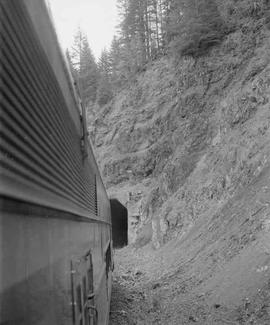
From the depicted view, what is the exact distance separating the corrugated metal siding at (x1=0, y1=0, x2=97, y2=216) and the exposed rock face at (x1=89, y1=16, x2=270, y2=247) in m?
11.2

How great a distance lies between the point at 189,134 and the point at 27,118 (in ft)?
72.6

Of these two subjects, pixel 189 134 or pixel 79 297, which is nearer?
pixel 79 297

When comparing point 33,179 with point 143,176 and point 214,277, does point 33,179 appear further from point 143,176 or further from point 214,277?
point 143,176

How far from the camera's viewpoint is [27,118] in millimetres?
2062

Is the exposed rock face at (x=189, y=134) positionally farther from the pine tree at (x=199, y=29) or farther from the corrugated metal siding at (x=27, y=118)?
the corrugated metal siding at (x=27, y=118)

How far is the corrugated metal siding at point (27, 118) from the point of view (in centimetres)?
170

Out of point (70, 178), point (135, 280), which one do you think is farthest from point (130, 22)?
point (70, 178)

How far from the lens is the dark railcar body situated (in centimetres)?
161

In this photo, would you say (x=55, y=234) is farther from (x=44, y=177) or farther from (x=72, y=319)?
(x=72, y=319)

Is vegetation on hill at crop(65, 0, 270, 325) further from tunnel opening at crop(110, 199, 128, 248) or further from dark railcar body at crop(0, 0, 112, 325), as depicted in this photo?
dark railcar body at crop(0, 0, 112, 325)

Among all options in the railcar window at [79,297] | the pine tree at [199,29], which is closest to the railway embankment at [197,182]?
the pine tree at [199,29]

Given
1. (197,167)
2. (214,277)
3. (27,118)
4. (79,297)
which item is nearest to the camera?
(27,118)

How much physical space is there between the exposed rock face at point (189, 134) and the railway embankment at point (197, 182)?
0.08 metres

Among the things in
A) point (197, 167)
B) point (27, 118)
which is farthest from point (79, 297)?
point (197, 167)
